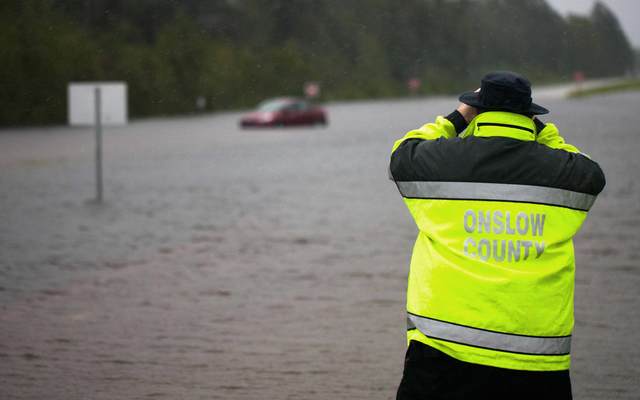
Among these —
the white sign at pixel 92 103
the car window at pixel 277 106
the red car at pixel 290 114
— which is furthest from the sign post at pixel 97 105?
the car window at pixel 277 106

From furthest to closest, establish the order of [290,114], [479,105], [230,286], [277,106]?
[277,106]
[290,114]
[230,286]
[479,105]

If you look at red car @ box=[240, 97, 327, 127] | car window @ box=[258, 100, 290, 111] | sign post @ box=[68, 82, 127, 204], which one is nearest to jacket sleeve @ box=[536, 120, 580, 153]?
sign post @ box=[68, 82, 127, 204]

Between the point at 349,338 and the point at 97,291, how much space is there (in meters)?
2.75

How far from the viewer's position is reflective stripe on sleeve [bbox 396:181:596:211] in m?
3.62

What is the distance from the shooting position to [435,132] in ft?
12.7

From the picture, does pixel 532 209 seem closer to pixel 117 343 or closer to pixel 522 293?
pixel 522 293

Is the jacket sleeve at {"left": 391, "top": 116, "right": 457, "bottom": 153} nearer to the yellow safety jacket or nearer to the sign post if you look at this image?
the yellow safety jacket

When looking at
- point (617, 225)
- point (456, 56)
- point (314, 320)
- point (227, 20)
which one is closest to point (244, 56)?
point (227, 20)

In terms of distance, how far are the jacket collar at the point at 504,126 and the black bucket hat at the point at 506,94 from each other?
0.07 ft

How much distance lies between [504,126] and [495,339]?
2.30ft

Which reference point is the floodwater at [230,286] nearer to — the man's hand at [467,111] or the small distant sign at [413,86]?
the man's hand at [467,111]

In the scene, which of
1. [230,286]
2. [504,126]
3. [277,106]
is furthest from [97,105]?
[277,106]

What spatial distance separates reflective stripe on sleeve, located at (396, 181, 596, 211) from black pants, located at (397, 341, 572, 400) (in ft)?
1.70

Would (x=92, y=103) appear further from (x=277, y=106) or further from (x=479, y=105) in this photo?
(x=277, y=106)
